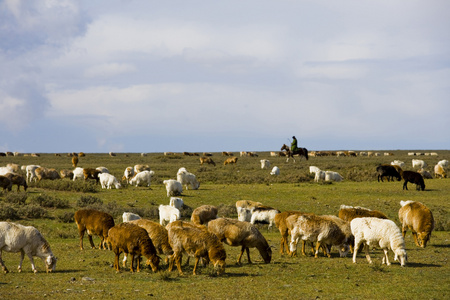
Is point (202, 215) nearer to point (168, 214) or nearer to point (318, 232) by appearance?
point (168, 214)

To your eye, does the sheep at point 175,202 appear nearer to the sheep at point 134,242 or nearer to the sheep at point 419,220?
the sheep at point 134,242

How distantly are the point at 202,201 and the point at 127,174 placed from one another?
12.3 meters

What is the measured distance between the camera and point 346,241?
15164 mm

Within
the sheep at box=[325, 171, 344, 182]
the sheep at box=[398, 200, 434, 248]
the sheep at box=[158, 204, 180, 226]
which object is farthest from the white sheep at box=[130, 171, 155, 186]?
the sheep at box=[398, 200, 434, 248]

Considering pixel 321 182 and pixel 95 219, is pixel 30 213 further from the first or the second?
pixel 321 182

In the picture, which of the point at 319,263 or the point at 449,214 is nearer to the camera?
the point at 319,263

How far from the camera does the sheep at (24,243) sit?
12375 mm

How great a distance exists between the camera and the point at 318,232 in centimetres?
1477

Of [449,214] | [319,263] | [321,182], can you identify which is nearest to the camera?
[319,263]

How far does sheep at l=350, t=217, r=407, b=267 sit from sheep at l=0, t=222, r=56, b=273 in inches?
344

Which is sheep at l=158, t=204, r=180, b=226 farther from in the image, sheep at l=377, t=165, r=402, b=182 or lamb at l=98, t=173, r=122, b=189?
sheep at l=377, t=165, r=402, b=182

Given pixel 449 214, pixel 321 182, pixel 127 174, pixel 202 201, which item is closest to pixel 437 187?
pixel 321 182

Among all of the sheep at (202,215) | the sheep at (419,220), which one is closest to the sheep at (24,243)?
the sheep at (202,215)

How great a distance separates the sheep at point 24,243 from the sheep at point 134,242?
5.91ft
